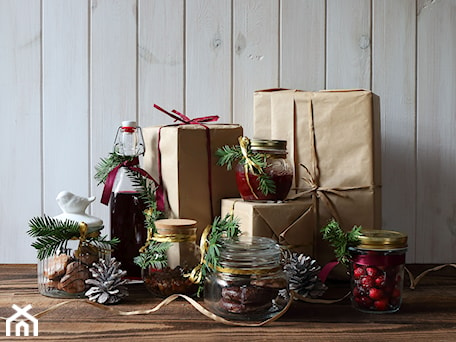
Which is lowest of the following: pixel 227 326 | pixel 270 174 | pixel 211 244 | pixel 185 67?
pixel 227 326

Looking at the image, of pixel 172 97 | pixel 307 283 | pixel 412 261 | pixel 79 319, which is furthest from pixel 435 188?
pixel 79 319

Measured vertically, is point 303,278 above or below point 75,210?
below

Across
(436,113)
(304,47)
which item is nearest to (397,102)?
(436,113)

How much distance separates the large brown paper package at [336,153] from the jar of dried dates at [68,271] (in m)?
0.43

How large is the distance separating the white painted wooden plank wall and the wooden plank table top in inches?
16.0

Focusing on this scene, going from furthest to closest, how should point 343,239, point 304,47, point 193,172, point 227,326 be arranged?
point 304,47, point 193,172, point 343,239, point 227,326

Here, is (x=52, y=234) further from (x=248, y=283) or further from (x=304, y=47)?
(x=304, y=47)

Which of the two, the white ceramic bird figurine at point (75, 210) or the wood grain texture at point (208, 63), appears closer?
the white ceramic bird figurine at point (75, 210)

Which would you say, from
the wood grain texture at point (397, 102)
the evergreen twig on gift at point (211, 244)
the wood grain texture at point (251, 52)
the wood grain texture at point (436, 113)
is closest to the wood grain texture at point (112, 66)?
the wood grain texture at point (251, 52)

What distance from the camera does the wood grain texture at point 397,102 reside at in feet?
4.50

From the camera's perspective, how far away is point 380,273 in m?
0.97

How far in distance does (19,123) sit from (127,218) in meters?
0.41

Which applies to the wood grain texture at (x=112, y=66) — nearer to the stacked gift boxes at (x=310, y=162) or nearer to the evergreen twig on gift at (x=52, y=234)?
the stacked gift boxes at (x=310, y=162)

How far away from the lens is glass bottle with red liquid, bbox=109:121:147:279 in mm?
1170
